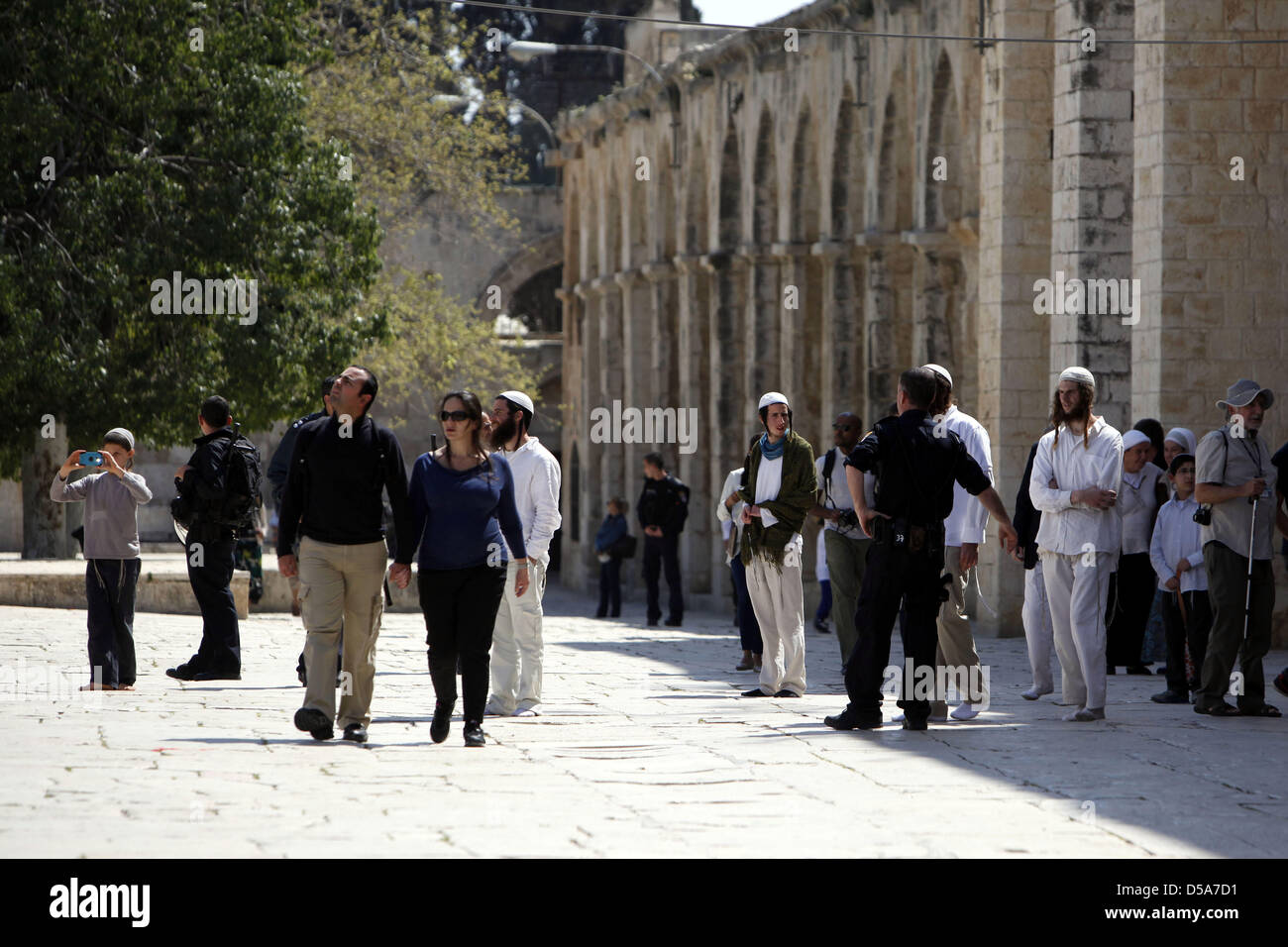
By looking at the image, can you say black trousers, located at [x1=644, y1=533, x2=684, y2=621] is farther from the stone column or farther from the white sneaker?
the white sneaker

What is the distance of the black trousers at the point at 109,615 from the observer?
47.3ft

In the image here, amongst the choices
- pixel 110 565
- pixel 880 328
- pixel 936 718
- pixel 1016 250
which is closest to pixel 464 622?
pixel 936 718

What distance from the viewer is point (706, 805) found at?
8945 mm

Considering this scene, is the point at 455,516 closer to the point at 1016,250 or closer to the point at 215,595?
the point at 215,595

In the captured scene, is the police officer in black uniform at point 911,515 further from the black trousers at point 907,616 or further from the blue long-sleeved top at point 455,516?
the blue long-sleeved top at point 455,516

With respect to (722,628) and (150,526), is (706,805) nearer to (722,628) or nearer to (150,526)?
(722,628)

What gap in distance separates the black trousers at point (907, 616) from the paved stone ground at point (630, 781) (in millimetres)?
297

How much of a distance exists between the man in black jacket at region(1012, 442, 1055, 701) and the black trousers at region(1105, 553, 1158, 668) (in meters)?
1.65

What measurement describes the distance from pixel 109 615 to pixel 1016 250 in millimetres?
12100

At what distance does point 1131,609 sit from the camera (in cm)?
1638

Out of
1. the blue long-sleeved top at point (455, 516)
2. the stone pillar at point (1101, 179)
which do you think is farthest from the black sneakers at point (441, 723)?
the stone pillar at point (1101, 179)

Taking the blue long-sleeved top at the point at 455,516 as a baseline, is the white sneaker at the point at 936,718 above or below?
below
